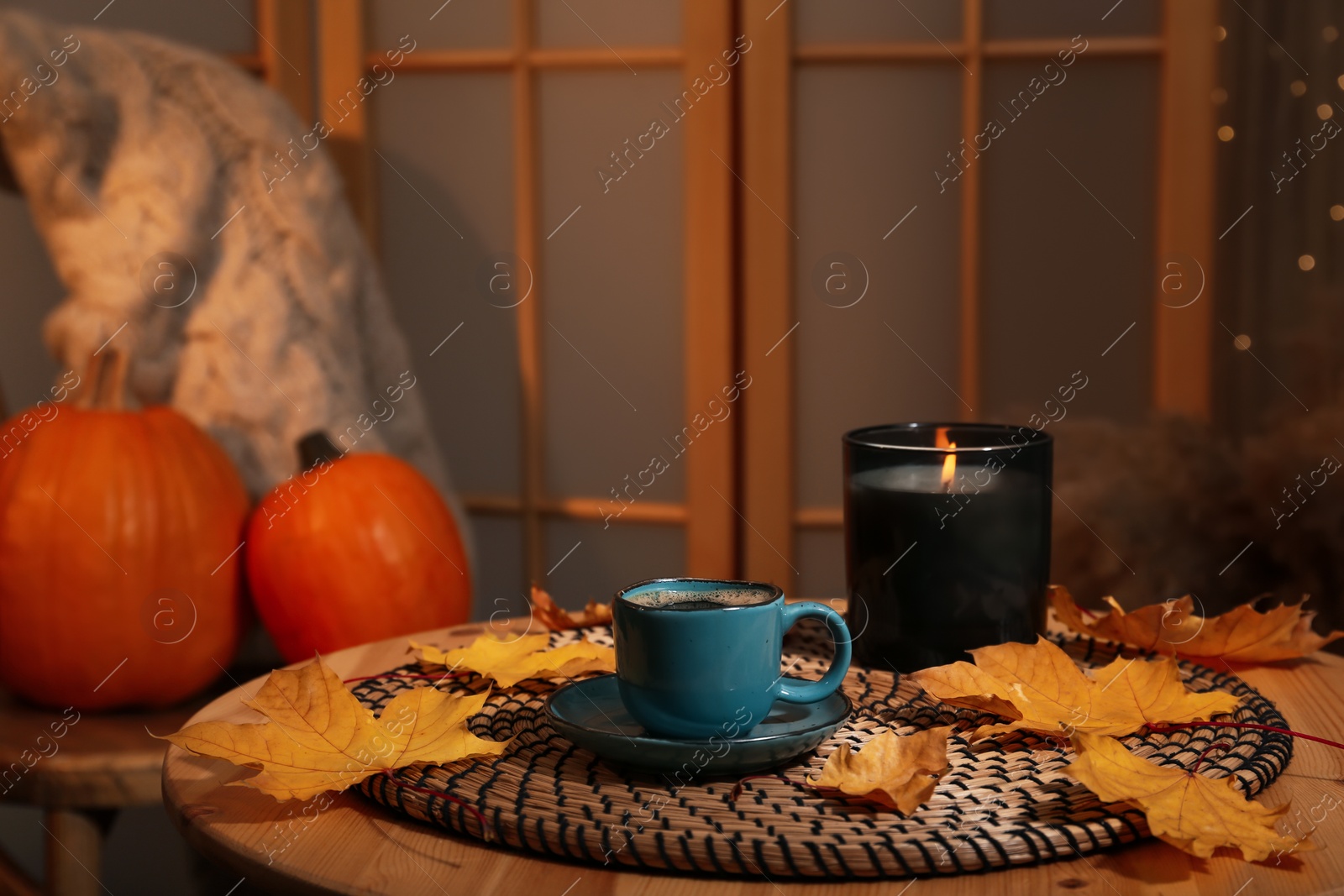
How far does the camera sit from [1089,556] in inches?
54.7

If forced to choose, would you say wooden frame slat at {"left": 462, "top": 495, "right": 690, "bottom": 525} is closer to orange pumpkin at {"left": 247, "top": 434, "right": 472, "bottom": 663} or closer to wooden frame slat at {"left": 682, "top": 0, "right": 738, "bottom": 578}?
wooden frame slat at {"left": 682, "top": 0, "right": 738, "bottom": 578}

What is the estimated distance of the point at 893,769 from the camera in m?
0.53

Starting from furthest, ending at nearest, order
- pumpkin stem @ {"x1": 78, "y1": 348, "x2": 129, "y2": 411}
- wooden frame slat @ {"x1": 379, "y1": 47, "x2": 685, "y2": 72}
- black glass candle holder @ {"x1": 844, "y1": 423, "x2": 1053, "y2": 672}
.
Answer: wooden frame slat @ {"x1": 379, "y1": 47, "x2": 685, "y2": 72}, pumpkin stem @ {"x1": 78, "y1": 348, "x2": 129, "y2": 411}, black glass candle holder @ {"x1": 844, "y1": 423, "x2": 1053, "y2": 672}

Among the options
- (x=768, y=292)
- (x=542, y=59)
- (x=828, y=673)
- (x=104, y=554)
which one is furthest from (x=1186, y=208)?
(x=104, y=554)

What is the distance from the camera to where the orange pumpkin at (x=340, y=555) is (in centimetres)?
114

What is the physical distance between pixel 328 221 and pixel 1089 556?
3.31ft

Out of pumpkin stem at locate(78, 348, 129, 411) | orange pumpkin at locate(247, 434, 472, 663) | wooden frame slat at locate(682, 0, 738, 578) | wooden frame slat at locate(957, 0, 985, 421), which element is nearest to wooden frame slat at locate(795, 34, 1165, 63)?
wooden frame slat at locate(957, 0, 985, 421)

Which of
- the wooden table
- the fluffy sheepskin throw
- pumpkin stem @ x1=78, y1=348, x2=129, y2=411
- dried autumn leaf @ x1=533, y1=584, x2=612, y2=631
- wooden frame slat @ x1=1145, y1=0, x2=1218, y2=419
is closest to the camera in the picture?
the wooden table

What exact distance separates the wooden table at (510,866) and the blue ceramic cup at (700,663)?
0.31 ft

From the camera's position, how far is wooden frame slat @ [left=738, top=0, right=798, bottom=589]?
5.34 ft

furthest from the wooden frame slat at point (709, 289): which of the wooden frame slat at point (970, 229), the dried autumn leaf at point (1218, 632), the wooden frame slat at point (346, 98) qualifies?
the dried autumn leaf at point (1218, 632)

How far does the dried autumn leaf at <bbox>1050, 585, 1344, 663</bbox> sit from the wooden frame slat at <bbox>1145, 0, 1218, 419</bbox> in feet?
2.74

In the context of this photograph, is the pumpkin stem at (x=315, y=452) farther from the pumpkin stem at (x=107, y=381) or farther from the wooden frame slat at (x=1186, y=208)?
the wooden frame slat at (x=1186, y=208)

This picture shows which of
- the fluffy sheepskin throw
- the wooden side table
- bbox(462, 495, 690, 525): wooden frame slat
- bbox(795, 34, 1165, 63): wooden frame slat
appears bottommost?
the wooden side table
